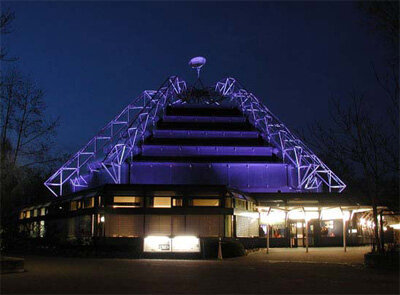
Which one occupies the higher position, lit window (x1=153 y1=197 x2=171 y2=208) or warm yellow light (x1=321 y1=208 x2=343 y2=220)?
lit window (x1=153 y1=197 x2=171 y2=208)

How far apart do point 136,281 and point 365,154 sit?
1125cm

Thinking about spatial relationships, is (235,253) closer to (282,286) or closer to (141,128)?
(282,286)

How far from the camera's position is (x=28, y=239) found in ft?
164

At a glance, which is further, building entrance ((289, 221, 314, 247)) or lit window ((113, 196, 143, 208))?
building entrance ((289, 221, 314, 247))

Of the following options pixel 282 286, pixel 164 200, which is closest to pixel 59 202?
pixel 164 200

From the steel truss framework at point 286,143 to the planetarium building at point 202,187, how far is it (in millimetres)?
204

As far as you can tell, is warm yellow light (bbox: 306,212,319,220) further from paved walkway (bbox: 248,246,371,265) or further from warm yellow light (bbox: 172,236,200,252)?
warm yellow light (bbox: 172,236,200,252)

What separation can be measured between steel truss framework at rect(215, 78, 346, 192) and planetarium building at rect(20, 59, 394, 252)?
204 millimetres

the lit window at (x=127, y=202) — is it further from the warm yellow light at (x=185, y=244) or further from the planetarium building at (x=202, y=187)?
the warm yellow light at (x=185, y=244)

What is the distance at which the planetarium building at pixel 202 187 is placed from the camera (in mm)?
43344

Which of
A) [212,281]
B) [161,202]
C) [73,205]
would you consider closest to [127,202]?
[161,202]

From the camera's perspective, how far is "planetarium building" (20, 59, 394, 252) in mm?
43344

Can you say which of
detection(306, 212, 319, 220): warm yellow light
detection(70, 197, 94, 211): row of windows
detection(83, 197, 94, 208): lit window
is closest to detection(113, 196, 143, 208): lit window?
detection(83, 197, 94, 208): lit window

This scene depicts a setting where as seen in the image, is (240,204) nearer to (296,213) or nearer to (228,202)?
(228,202)
